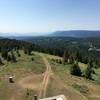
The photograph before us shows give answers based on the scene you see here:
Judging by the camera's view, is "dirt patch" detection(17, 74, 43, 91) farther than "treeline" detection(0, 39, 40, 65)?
No

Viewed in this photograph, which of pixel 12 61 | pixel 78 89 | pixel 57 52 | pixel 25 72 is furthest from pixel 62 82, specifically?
pixel 57 52

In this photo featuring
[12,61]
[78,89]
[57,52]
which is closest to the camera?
[78,89]

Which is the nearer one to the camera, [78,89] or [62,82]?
[78,89]

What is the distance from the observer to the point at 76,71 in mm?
75562

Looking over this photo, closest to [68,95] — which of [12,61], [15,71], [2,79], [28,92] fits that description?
[28,92]

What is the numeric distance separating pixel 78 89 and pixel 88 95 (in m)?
3.96

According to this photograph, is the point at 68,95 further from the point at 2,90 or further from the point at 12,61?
the point at 12,61

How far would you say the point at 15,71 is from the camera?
67.1 meters

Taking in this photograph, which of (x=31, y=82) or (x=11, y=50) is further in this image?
(x=11, y=50)

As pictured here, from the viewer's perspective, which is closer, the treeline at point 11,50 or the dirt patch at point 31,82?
the dirt patch at point 31,82

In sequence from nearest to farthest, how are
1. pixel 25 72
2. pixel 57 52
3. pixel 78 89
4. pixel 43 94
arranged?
pixel 43 94 → pixel 78 89 → pixel 25 72 → pixel 57 52

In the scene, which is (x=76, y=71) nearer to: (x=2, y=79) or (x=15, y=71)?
(x=15, y=71)

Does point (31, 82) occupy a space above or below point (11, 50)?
A: above

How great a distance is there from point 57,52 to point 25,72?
85.4 metres
